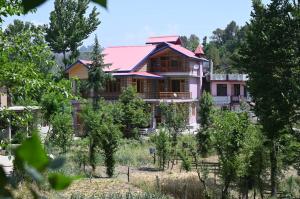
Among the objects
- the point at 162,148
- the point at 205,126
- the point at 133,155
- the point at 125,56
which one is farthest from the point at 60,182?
the point at 125,56

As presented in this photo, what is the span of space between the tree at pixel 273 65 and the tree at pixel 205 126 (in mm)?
7927

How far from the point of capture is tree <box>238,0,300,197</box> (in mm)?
15516

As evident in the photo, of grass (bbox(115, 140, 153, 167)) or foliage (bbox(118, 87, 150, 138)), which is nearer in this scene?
grass (bbox(115, 140, 153, 167))

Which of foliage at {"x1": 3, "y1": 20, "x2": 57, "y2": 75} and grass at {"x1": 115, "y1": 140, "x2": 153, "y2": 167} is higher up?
foliage at {"x1": 3, "y1": 20, "x2": 57, "y2": 75}

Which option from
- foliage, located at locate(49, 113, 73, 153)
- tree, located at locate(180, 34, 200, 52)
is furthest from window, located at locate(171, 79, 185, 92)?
foliage, located at locate(49, 113, 73, 153)

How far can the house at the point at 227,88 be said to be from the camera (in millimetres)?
43188

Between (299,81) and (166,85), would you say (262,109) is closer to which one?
(299,81)

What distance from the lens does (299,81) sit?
13.7m

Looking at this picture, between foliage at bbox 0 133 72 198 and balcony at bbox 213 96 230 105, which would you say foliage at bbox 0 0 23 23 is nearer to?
foliage at bbox 0 133 72 198

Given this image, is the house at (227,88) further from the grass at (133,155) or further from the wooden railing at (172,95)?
the grass at (133,155)

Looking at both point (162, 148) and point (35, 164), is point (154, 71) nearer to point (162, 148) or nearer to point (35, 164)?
point (162, 148)

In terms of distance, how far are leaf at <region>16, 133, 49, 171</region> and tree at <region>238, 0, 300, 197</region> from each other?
14.9 meters

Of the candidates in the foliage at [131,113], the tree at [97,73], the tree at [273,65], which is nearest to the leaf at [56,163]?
the tree at [273,65]

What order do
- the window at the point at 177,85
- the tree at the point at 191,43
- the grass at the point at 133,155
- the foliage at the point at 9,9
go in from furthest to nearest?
1. the tree at the point at 191,43
2. the window at the point at 177,85
3. the grass at the point at 133,155
4. the foliage at the point at 9,9
